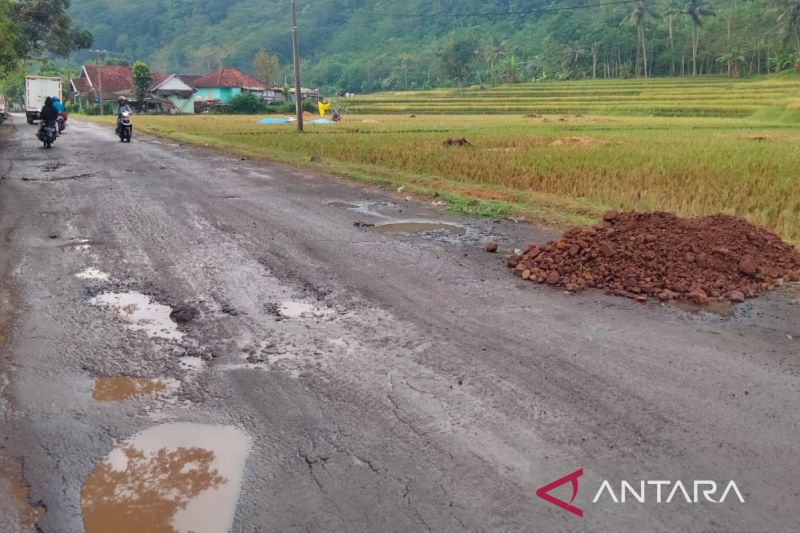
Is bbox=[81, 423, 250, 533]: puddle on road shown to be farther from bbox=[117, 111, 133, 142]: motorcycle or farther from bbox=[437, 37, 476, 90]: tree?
bbox=[437, 37, 476, 90]: tree

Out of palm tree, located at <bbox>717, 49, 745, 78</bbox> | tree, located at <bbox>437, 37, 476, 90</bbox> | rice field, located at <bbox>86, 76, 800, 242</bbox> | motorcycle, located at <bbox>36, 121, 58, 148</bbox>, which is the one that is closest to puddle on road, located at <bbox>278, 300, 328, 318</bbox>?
rice field, located at <bbox>86, 76, 800, 242</bbox>

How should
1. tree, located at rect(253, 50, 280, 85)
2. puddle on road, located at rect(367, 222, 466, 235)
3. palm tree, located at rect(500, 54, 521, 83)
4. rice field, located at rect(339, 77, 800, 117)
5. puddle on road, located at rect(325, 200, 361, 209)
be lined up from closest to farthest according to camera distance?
puddle on road, located at rect(367, 222, 466, 235), puddle on road, located at rect(325, 200, 361, 209), rice field, located at rect(339, 77, 800, 117), tree, located at rect(253, 50, 280, 85), palm tree, located at rect(500, 54, 521, 83)

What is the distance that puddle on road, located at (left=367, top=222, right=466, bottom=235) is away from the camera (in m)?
9.16

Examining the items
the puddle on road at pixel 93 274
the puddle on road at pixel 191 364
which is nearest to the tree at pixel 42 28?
the puddle on road at pixel 93 274

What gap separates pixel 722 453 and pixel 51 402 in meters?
3.95

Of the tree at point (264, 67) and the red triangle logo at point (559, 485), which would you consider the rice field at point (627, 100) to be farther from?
the red triangle logo at point (559, 485)

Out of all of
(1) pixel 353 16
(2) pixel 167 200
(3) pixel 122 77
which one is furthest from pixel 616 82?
(1) pixel 353 16

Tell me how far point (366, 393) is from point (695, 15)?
100358 mm

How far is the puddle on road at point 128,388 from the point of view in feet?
13.6

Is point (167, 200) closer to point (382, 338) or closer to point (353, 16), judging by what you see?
point (382, 338)

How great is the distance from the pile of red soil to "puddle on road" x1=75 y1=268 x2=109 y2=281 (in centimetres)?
435

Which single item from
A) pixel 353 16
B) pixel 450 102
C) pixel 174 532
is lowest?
pixel 174 532

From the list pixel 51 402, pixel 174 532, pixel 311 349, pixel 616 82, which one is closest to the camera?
pixel 174 532

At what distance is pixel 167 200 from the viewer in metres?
11.2
